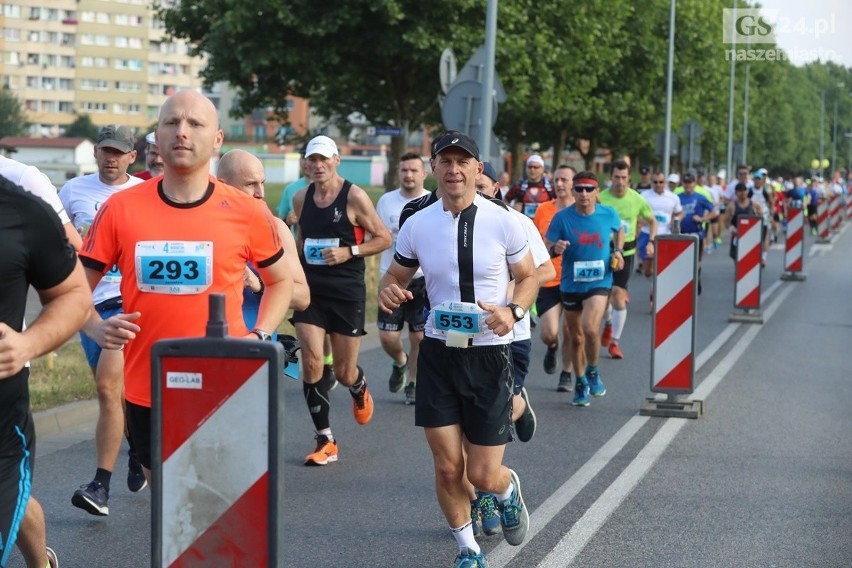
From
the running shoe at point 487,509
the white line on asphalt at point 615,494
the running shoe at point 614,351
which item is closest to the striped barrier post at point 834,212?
the running shoe at point 614,351

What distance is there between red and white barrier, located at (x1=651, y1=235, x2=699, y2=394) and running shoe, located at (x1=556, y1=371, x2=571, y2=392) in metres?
1.32

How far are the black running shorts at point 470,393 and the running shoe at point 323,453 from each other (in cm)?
271

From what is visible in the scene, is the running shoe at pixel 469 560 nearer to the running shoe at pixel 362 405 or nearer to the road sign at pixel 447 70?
the running shoe at pixel 362 405

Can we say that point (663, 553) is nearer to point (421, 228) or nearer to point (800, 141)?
point (421, 228)

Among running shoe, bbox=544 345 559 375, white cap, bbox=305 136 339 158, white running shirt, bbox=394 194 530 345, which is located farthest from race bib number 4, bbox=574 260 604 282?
white running shirt, bbox=394 194 530 345

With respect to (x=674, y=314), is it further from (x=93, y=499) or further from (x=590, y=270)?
(x=93, y=499)

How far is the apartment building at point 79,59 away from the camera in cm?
13575

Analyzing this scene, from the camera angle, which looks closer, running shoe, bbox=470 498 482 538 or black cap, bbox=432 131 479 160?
black cap, bbox=432 131 479 160

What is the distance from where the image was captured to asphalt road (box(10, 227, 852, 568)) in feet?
21.4

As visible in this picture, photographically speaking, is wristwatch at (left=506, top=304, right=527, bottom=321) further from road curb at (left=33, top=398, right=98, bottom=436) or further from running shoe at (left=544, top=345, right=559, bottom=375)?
running shoe at (left=544, top=345, right=559, bottom=375)

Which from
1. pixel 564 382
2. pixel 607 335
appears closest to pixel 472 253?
pixel 564 382

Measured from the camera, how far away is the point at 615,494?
7.80 m

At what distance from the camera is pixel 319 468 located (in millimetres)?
8562

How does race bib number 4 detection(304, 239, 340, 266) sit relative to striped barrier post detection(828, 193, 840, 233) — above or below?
above
